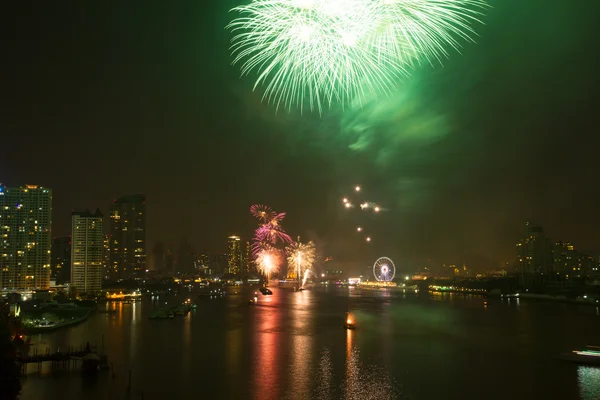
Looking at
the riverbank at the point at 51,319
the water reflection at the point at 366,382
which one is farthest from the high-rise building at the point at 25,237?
the water reflection at the point at 366,382

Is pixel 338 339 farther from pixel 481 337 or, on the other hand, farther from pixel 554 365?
pixel 554 365

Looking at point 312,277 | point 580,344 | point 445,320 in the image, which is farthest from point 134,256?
point 580,344

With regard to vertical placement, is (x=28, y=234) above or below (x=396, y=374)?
above

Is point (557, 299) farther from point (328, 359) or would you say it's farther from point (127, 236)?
point (127, 236)

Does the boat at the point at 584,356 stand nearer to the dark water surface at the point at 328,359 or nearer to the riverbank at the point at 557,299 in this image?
the dark water surface at the point at 328,359

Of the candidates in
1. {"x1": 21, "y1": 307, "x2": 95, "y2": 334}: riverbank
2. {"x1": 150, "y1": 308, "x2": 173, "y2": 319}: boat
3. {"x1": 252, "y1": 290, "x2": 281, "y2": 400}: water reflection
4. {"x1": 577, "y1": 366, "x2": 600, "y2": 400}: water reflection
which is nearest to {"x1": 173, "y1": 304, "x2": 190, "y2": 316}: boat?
{"x1": 150, "y1": 308, "x2": 173, "y2": 319}: boat

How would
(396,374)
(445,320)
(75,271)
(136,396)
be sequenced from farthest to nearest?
(75,271) → (445,320) → (396,374) → (136,396)

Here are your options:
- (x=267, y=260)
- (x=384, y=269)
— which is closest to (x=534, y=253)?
(x=384, y=269)
